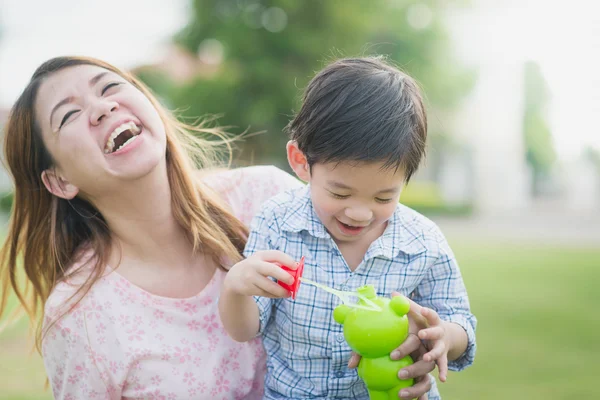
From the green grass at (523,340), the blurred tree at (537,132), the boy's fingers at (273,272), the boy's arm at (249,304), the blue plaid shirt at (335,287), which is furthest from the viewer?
the blurred tree at (537,132)

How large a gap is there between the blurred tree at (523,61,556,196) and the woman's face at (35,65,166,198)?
121 feet

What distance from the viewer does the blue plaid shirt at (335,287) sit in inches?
85.8

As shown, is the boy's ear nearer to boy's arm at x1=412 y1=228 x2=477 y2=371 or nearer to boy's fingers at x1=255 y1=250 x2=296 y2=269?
boy's fingers at x1=255 y1=250 x2=296 y2=269

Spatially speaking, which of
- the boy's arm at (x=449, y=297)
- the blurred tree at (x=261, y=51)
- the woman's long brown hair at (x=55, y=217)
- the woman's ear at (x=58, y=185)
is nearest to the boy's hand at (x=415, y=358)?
the boy's arm at (x=449, y=297)

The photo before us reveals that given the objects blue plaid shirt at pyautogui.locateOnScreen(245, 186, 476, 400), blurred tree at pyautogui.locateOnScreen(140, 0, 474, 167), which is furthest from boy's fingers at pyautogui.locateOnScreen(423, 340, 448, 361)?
blurred tree at pyautogui.locateOnScreen(140, 0, 474, 167)

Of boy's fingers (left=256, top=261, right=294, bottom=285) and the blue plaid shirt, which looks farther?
the blue plaid shirt

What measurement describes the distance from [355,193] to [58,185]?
4.32ft

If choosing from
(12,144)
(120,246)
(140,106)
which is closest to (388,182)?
(140,106)

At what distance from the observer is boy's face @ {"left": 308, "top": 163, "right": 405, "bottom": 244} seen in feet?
6.35

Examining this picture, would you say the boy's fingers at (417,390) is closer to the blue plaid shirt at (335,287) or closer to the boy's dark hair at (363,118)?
the blue plaid shirt at (335,287)

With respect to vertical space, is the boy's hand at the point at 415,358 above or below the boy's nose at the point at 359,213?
below

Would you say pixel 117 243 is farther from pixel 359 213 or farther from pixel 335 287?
pixel 359 213

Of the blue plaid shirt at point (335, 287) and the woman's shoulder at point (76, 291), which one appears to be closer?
the blue plaid shirt at point (335, 287)

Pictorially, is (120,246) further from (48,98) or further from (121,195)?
(48,98)
